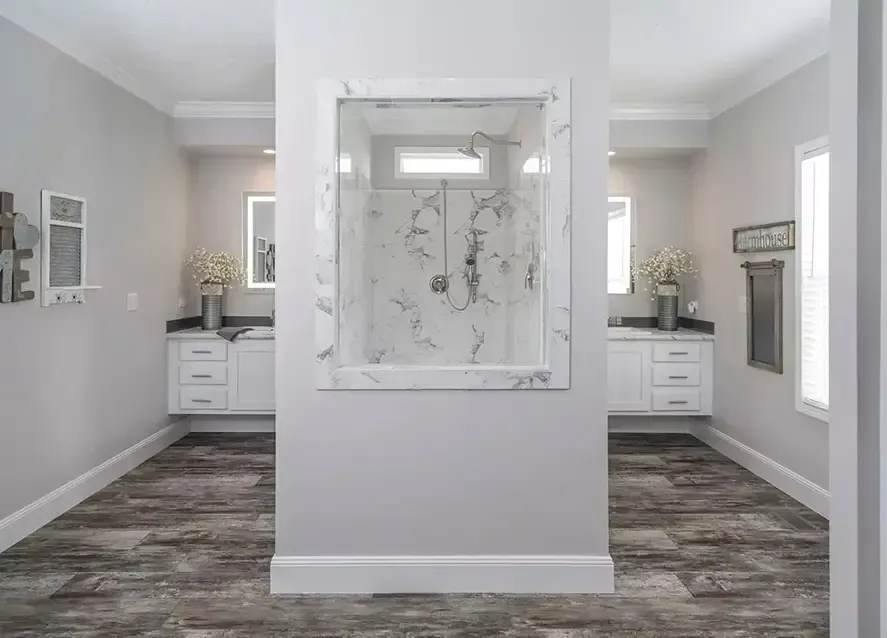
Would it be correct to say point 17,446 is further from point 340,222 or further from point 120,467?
point 340,222

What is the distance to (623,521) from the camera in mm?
3559

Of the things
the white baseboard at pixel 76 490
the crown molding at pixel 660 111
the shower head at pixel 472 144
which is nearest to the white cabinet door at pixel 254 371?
the white baseboard at pixel 76 490

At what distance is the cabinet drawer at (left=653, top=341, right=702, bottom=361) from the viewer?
5129 mm

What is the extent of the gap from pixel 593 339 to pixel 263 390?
10.5ft

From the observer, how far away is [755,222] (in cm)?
442

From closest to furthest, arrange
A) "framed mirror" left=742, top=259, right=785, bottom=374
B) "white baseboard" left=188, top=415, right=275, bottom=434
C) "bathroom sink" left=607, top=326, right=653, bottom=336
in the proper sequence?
"framed mirror" left=742, top=259, right=785, bottom=374 → "bathroom sink" left=607, top=326, right=653, bottom=336 → "white baseboard" left=188, top=415, right=275, bottom=434

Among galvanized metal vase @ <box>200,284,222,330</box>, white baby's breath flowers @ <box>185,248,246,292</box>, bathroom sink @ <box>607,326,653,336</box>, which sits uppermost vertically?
white baby's breath flowers @ <box>185,248,246,292</box>

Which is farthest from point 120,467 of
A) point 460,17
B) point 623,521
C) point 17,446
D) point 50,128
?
point 460,17

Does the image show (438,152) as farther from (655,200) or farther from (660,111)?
(655,200)

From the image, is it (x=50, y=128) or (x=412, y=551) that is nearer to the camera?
(x=412, y=551)

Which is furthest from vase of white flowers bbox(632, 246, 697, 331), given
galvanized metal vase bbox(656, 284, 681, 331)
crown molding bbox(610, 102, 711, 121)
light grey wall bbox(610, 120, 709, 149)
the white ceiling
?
the white ceiling

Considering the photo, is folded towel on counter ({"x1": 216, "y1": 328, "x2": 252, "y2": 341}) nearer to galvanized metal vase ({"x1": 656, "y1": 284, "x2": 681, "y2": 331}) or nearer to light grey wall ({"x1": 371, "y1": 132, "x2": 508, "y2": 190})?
light grey wall ({"x1": 371, "y1": 132, "x2": 508, "y2": 190})

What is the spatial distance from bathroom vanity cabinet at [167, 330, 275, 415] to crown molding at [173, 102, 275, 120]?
5.49ft

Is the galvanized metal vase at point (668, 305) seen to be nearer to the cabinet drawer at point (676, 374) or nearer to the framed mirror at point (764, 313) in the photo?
the cabinet drawer at point (676, 374)
